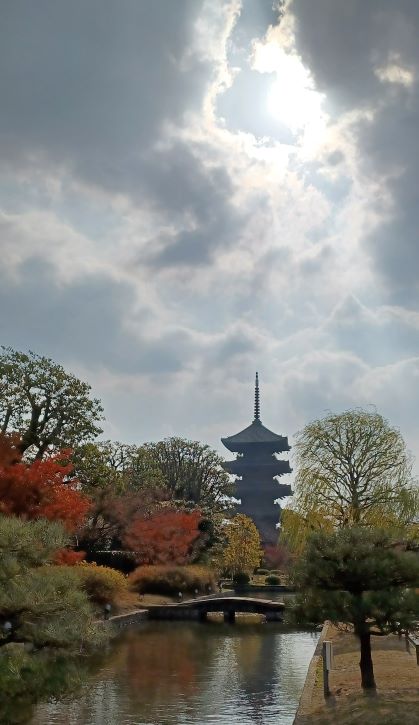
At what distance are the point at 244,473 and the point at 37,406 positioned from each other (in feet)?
164

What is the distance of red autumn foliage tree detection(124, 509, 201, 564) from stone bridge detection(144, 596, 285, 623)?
6.47m

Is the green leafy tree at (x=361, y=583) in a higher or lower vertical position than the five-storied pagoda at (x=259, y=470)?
lower

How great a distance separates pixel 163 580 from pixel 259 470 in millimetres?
41528

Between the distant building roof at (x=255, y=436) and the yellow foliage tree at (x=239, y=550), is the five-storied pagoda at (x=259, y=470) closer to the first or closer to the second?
the distant building roof at (x=255, y=436)

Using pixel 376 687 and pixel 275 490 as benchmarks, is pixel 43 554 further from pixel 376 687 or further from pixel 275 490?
pixel 275 490

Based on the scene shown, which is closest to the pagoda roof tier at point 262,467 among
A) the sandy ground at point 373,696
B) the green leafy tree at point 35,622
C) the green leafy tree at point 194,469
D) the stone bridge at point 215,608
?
the green leafy tree at point 194,469

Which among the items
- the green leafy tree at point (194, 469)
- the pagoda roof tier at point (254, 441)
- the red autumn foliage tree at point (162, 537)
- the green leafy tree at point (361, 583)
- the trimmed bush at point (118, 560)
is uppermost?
the pagoda roof tier at point (254, 441)

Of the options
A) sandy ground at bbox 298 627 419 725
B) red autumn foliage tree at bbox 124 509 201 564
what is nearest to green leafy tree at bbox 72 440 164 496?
red autumn foliage tree at bbox 124 509 201 564

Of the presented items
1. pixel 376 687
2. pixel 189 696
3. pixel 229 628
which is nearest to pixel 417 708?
pixel 376 687

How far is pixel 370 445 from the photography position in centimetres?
2845

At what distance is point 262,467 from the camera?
78.4 m

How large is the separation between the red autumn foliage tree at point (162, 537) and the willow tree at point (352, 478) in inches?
532

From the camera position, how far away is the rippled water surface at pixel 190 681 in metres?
13.7

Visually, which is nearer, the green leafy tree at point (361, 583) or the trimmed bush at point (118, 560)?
the green leafy tree at point (361, 583)
